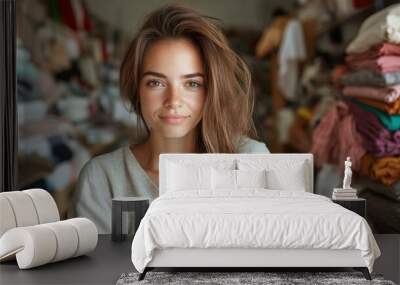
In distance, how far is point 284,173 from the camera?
17.6ft

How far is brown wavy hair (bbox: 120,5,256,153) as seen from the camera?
5789 mm

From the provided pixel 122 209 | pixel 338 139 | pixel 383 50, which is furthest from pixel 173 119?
pixel 383 50

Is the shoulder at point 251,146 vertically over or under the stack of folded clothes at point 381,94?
under

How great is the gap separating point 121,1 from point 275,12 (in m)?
1.25

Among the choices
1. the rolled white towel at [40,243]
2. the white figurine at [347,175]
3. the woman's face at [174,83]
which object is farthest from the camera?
the woman's face at [174,83]

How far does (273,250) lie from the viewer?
13.6 ft

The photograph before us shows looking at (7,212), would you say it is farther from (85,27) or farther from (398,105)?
(398,105)

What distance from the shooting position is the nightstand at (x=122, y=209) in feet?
17.9

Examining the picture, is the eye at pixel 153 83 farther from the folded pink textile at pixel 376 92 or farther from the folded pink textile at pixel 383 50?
the folded pink textile at pixel 383 50

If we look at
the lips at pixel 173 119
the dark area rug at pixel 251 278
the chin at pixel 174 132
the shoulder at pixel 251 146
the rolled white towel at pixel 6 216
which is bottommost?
the dark area rug at pixel 251 278

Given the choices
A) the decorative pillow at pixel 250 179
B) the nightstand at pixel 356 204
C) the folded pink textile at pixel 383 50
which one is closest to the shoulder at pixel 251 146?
the decorative pillow at pixel 250 179

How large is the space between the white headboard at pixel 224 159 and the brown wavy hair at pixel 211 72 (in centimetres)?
21

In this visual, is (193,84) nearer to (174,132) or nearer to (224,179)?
(174,132)

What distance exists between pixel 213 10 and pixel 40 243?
250 cm
